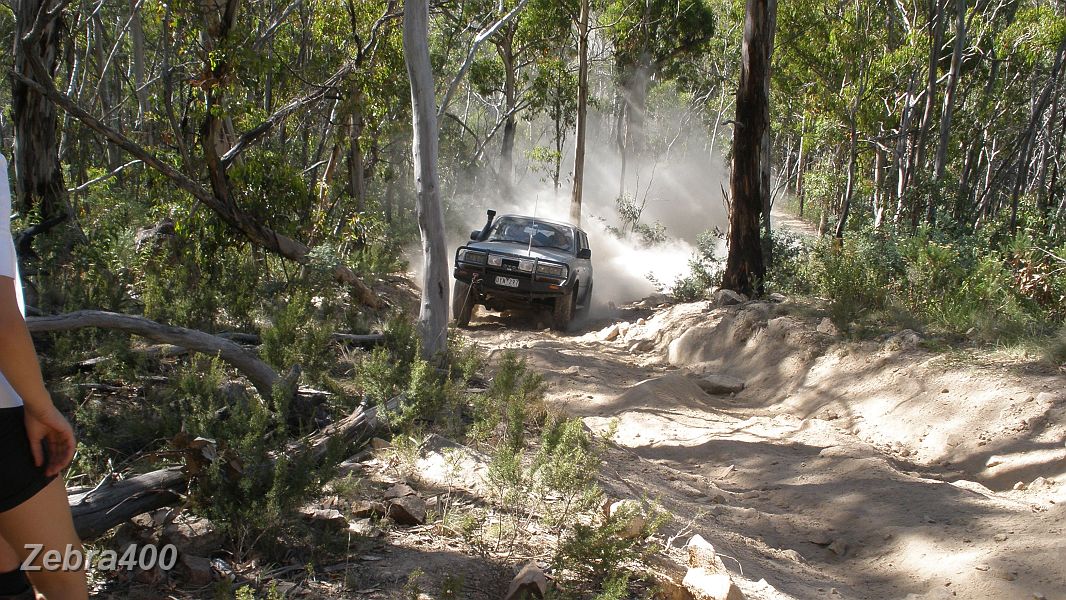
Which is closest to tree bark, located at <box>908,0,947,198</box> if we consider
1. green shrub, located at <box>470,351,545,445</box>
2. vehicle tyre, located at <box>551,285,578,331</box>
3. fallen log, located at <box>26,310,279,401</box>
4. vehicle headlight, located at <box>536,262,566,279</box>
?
vehicle tyre, located at <box>551,285,578,331</box>

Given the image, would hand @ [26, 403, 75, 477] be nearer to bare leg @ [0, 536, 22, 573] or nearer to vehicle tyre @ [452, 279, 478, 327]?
bare leg @ [0, 536, 22, 573]

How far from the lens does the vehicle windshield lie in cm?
1252

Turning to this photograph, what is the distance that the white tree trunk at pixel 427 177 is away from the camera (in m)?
7.55

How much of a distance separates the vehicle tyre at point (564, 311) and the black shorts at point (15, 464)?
9.94 meters

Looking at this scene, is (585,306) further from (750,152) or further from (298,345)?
(298,345)

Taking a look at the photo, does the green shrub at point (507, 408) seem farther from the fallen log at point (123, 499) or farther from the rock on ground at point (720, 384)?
the rock on ground at point (720, 384)

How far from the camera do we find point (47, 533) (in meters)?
2.06

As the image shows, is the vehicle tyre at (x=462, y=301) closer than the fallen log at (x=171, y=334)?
No

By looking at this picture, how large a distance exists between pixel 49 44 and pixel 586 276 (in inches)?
311

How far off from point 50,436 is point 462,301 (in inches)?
385

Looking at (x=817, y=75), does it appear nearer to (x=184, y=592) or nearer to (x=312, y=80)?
(x=312, y=80)

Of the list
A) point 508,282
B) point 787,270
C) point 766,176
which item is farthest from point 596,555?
point 766,176

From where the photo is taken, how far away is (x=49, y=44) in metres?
8.39

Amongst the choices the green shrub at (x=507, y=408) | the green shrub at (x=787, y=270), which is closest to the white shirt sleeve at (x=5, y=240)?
the green shrub at (x=507, y=408)
